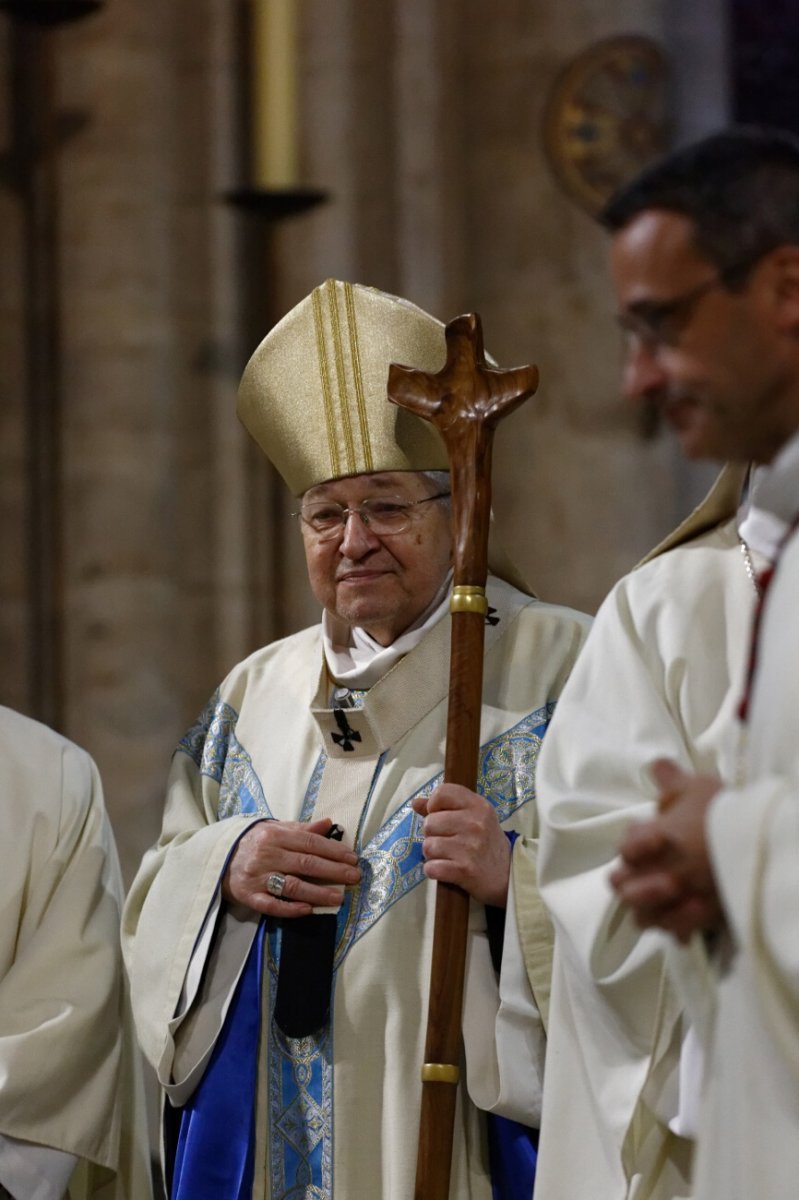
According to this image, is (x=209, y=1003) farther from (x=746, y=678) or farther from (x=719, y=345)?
(x=719, y=345)

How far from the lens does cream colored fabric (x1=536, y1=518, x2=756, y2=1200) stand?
2.75 meters

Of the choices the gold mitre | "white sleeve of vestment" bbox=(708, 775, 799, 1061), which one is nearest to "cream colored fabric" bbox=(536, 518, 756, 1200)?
"white sleeve of vestment" bbox=(708, 775, 799, 1061)

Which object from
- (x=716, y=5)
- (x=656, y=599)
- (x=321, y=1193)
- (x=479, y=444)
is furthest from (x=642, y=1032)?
(x=716, y=5)

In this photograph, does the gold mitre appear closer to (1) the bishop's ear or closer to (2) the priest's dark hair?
(2) the priest's dark hair

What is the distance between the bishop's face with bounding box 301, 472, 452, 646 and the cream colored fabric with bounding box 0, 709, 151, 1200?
0.74 metres

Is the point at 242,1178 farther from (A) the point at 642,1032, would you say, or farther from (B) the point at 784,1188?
(B) the point at 784,1188

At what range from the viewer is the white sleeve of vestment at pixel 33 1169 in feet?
12.0

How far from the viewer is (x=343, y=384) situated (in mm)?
3992

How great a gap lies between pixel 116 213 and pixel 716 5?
200 centimetres

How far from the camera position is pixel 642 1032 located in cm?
279

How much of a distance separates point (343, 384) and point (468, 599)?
0.76 metres

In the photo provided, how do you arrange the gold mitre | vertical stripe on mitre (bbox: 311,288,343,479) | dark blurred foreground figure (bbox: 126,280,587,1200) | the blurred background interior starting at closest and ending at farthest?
dark blurred foreground figure (bbox: 126,280,587,1200)
the gold mitre
vertical stripe on mitre (bbox: 311,288,343,479)
the blurred background interior

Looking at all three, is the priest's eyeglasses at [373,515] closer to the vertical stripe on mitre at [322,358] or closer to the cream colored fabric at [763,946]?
the vertical stripe on mitre at [322,358]

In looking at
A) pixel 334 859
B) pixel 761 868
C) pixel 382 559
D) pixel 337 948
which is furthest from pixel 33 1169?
pixel 761 868
